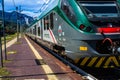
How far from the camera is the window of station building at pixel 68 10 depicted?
1311 centimetres

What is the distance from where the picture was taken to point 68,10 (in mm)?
13711

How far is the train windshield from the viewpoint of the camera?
12953 millimetres

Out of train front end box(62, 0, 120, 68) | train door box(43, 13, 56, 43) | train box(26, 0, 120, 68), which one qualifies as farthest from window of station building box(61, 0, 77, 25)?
train door box(43, 13, 56, 43)

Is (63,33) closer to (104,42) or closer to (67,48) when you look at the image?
(67,48)

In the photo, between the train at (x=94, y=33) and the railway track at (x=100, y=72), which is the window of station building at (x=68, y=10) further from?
the railway track at (x=100, y=72)

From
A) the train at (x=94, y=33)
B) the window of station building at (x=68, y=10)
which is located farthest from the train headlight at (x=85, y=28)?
the window of station building at (x=68, y=10)

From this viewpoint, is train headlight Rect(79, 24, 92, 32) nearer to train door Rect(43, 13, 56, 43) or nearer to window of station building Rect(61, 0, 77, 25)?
window of station building Rect(61, 0, 77, 25)

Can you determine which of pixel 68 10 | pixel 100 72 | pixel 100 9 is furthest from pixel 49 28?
pixel 100 9

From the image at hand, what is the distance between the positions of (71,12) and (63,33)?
3.97 feet

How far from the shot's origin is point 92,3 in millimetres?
13328

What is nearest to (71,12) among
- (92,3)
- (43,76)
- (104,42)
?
(92,3)

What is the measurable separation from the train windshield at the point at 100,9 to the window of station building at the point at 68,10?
462 millimetres

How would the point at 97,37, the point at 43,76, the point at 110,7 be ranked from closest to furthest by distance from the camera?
1. the point at 43,76
2. the point at 97,37
3. the point at 110,7

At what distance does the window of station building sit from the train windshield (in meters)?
0.46
